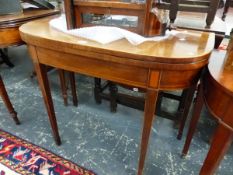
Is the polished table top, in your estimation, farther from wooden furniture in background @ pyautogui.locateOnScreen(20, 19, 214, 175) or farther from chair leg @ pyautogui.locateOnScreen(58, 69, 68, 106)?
chair leg @ pyautogui.locateOnScreen(58, 69, 68, 106)

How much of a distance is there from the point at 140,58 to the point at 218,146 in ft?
1.32

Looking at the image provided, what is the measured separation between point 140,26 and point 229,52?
0.34 meters

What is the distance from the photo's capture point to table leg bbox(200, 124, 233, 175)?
598mm

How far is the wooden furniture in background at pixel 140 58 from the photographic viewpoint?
24.3 inches

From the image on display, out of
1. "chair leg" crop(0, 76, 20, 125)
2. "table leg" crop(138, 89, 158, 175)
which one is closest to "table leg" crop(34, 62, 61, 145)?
"chair leg" crop(0, 76, 20, 125)

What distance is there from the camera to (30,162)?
113 cm

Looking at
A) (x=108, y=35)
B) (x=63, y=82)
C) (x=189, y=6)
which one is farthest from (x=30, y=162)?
(x=189, y=6)

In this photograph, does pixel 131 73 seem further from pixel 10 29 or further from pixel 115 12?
pixel 10 29

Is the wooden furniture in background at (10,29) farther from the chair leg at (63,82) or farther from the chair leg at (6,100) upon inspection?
the chair leg at (63,82)

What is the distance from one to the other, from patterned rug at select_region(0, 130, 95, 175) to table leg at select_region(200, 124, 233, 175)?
25.7 inches

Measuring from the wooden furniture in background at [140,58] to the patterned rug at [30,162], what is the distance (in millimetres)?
529

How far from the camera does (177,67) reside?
0.61 metres

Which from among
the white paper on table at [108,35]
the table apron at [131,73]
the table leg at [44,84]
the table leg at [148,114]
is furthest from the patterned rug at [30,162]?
the white paper on table at [108,35]

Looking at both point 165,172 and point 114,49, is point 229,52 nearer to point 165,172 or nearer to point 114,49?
point 114,49
